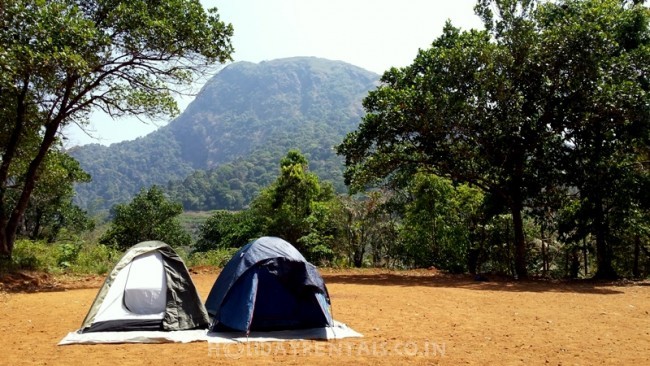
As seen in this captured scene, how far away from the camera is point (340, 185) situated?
98562 mm

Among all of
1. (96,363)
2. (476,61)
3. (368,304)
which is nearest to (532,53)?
(476,61)

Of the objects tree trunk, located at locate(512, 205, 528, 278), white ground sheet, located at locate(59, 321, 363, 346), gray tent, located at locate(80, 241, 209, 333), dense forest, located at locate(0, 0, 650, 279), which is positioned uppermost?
dense forest, located at locate(0, 0, 650, 279)

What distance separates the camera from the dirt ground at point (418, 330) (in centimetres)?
596

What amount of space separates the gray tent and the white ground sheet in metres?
0.21

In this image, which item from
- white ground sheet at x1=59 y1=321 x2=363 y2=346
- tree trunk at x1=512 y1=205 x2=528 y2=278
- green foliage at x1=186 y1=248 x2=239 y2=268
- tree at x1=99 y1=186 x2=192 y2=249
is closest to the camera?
white ground sheet at x1=59 y1=321 x2=363 y2=346

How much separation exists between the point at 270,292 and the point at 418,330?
2583 mm

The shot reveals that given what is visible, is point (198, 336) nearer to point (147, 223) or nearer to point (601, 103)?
point (601, 103)

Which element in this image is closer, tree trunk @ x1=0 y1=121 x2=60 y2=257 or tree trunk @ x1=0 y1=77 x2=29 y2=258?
tree trunk @ x1=0 y1=77 x2=29 y2=258

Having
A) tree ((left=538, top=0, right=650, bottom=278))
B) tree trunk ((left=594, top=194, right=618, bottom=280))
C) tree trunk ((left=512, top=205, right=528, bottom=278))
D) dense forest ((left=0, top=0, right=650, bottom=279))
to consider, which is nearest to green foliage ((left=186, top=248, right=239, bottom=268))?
dense forest ((left=0, top=0, right=650, bottom=279))

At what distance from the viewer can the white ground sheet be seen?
6.76 meters

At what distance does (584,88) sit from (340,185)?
83280mm

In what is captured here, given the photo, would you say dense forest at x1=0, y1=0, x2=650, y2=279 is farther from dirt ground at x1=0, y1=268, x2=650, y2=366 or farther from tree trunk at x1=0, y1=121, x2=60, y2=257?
dirt ground at x1=0, y1=268, x2=650, y2=366

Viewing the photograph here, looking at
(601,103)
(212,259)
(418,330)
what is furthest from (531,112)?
(212,259)

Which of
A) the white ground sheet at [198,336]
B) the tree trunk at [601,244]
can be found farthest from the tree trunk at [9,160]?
the tree trunk at [601,244]
